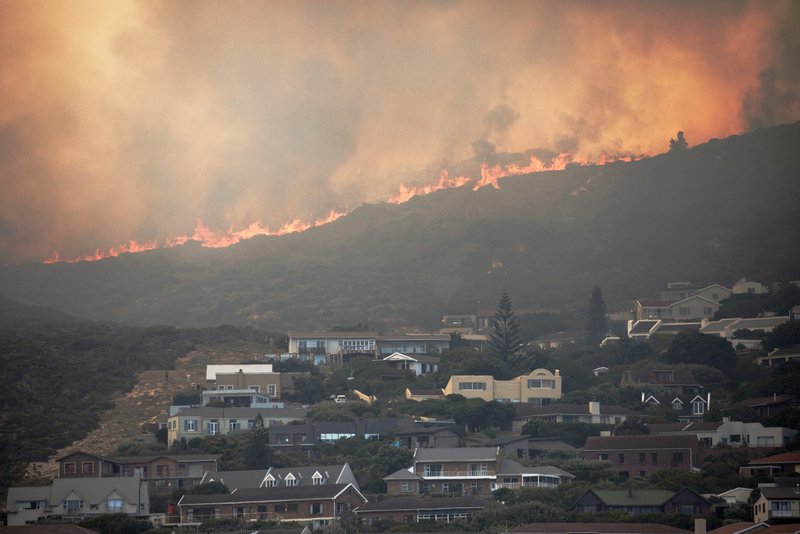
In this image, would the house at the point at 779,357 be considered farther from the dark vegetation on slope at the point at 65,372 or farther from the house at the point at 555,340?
the dark vegetation on slope at the point at 65,372

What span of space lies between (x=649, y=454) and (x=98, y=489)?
3233cm

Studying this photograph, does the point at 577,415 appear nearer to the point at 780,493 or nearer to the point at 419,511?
the point at 419,511

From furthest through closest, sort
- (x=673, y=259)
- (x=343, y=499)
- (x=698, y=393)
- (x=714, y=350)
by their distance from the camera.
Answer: (x=673, y=259) < (x=714, y=350) < (x=698, y=393) < (x=343, y=499)

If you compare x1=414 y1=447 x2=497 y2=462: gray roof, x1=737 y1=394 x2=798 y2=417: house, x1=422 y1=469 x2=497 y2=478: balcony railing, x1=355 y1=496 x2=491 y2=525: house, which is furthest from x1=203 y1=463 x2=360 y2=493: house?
x1=737 y1=394 x2=798 y2=417: house

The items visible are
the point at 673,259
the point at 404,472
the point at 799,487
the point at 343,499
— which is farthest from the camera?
the point at 673,259

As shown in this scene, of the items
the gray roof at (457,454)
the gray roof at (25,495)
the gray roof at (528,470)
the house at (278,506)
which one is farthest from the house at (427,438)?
the gray roof at (25,495)

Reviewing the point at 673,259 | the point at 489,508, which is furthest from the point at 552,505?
the point at 673,259

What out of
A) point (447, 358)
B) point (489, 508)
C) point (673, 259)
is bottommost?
point (489, 508)

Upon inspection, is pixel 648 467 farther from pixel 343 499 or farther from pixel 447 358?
pixel 447 358

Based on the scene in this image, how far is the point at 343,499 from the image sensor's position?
301ft

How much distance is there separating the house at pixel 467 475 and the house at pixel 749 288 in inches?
2395

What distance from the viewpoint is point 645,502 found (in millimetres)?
88062

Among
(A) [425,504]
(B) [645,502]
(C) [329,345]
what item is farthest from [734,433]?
(C) [329,345]

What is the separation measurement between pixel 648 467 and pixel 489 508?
13.8 meters
